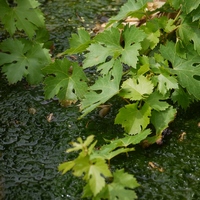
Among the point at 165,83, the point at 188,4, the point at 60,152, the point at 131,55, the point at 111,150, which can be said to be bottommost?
the point at 60,152

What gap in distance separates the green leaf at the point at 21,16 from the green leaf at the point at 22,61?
11 centimetres

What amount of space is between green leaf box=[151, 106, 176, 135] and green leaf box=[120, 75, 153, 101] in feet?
Result: 0.38

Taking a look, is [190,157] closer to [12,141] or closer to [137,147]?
[137,147]

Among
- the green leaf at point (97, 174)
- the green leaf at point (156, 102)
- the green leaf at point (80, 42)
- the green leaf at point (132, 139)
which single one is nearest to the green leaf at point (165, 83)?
the green leaf at point (156, 102)

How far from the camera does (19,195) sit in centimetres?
178

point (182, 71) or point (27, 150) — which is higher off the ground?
point (182, 71)

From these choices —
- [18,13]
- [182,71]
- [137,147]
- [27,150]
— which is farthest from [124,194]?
[18,13]

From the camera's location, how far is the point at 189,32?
2170 mm

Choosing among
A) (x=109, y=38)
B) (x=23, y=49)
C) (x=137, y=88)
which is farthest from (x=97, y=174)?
(x=23, y=49)

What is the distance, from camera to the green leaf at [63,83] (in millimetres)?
2168

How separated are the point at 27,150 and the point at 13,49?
2.22ft

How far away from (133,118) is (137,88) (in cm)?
15

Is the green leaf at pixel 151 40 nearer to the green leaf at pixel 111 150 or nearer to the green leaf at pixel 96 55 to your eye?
the green leaf at pixel 96 55

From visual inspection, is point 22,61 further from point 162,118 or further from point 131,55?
point 162,118
